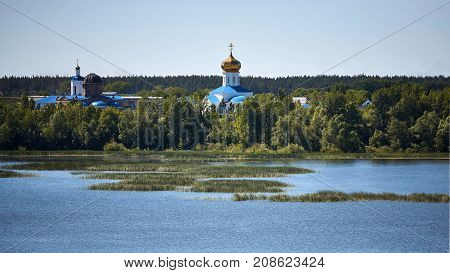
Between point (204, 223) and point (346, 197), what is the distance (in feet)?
29.0

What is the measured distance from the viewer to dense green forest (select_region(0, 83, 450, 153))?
74.0m

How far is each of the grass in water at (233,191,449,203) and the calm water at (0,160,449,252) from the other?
92cm

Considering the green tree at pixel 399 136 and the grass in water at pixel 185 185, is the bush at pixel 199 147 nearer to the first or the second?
the green tree at pixel 399 136

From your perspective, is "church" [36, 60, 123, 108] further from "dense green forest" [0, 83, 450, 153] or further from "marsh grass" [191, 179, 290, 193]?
"marsh grass" [191, 179, 290, 193]

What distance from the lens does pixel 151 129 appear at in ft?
257

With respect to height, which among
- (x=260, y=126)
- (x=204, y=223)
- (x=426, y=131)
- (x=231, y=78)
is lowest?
(x=204, y=223)

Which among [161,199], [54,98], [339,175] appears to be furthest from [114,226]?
[54,98]

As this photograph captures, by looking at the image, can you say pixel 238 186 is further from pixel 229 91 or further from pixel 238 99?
Answer: pixel 229 91

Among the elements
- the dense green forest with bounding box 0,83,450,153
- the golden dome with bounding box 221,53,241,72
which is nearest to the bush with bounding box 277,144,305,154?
the dense green forest with bounding box 0,83,450,153

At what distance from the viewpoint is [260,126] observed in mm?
77750

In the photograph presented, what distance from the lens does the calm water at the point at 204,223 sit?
3089 centimetres

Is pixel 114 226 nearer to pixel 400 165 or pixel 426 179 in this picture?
pixel 426 179

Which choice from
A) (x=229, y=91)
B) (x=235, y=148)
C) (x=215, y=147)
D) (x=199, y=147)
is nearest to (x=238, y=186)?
(x=235, y=148)

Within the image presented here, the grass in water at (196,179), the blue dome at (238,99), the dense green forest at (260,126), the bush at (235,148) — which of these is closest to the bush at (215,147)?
the dense green forest at (260,126)
